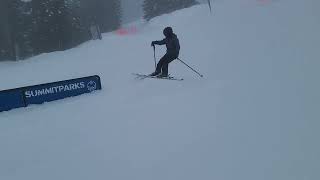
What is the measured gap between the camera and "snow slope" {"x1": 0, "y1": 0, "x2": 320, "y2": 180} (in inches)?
253

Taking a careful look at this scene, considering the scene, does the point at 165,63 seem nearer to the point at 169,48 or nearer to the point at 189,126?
the point at 169,48

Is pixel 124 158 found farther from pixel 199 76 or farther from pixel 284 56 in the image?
pixel 284 56

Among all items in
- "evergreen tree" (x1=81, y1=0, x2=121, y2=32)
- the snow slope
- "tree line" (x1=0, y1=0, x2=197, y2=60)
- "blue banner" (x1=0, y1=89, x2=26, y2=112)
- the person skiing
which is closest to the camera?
the snow slope

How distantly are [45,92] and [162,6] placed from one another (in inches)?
1706

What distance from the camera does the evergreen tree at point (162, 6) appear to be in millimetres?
53062

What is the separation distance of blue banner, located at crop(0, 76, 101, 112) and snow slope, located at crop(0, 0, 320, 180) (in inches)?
13.6

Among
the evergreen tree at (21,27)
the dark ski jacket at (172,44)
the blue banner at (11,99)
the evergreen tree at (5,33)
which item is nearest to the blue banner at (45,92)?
the blue banner at (11,99)

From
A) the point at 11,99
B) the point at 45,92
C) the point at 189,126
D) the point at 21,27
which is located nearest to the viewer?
the point at 189,126

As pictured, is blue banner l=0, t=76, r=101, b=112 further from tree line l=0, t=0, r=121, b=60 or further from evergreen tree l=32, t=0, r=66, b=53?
tree line l=0, t=0, r=121, b=60

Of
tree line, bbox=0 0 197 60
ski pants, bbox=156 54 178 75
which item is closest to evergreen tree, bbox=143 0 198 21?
tree line, bbox=0 0 197 60

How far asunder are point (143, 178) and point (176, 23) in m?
28.1

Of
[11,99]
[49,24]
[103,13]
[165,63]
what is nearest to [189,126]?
[11,99]

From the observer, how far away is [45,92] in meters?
12.2

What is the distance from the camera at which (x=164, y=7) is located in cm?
5359
